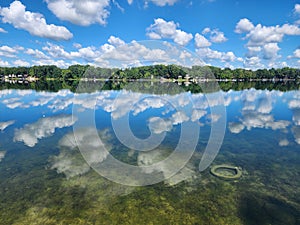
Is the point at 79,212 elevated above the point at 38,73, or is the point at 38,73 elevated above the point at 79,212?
the point at 38,73

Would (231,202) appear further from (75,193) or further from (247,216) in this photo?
(75,193)

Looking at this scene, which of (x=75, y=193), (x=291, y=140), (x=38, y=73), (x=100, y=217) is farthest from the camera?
(x=38, y=73)

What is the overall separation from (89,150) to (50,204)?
5.65 m

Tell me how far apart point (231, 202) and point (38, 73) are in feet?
572

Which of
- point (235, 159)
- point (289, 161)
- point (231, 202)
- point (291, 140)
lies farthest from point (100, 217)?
point (291, 140)

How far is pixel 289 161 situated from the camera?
12219mm

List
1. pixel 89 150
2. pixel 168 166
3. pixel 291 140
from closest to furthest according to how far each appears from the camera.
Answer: pixel 168 166 < pixel 89 150 < pixel 291 140

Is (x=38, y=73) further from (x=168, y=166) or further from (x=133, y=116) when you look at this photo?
(x=168, y=166)

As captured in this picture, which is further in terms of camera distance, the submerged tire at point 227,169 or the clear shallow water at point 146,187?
the submerged tire at point 227,169

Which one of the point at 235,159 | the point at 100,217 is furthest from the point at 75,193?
the point at 235,159

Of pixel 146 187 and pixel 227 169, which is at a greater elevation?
pixel 227 169

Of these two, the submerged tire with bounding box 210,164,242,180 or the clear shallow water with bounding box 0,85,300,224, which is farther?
the submerged tire with bounding box 210,164,242,180

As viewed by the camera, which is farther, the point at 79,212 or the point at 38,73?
the point at 38,73

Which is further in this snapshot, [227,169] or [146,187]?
[227,169]
